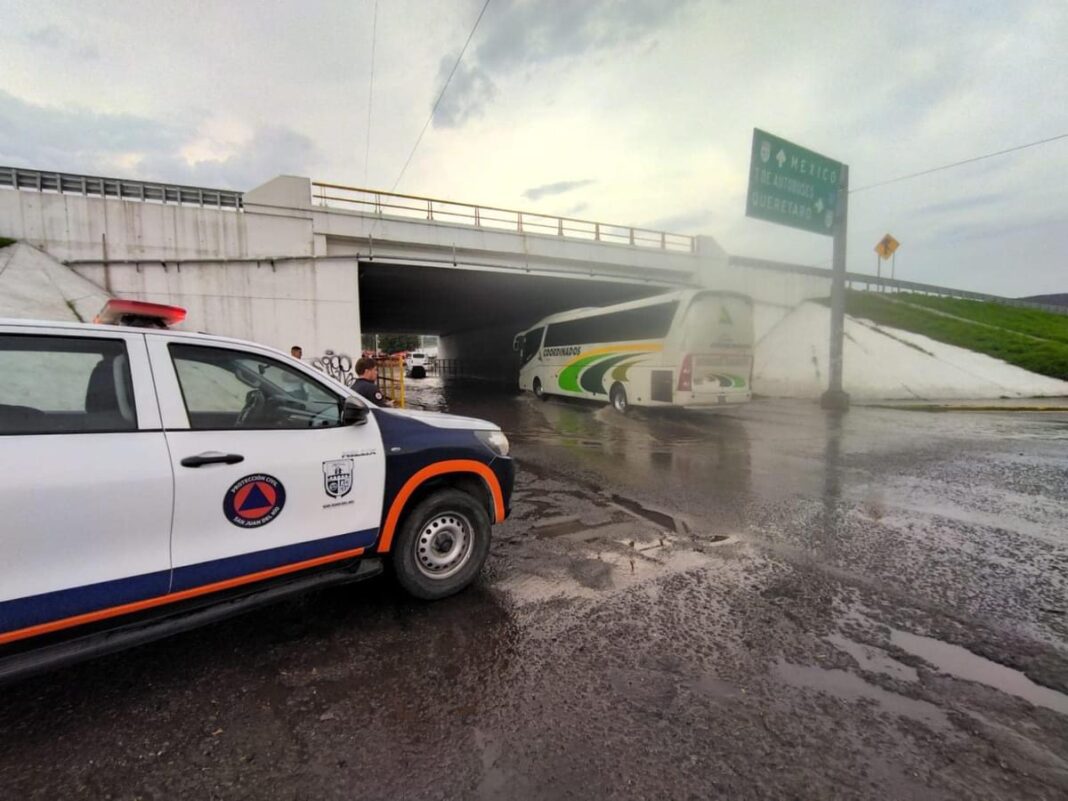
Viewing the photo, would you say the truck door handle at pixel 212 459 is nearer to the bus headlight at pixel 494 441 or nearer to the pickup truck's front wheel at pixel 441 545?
the pickup truck's front wheel at pixel 441 545

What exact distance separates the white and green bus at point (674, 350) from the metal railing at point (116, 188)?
11.8 meters

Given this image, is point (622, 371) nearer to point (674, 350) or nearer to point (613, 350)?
point (613, 350)

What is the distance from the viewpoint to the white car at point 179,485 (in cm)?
217

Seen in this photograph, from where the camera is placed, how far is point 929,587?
373 cm

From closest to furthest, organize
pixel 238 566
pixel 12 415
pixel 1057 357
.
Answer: pixel 12 415
pixel 238 566
pixel 1057 357

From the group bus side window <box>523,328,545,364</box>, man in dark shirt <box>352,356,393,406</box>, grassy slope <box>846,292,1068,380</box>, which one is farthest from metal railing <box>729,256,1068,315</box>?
man in dark shirt <box>352,356,393,406</box>

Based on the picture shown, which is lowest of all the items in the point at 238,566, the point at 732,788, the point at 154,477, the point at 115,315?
the point at 732,788

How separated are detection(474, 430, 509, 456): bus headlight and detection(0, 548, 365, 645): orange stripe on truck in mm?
1156

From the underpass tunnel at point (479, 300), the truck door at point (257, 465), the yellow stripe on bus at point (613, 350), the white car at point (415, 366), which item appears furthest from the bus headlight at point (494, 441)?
the white car at point (415, 366)

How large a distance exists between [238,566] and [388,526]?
0.87 m

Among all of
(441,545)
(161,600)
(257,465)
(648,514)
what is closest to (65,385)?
(257,465)

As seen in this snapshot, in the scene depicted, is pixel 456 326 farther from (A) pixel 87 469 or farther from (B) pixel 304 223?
(A) pixel 87 469

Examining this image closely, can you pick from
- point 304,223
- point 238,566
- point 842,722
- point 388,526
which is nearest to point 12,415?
point 238,566

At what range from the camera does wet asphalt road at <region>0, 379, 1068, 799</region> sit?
205cm
